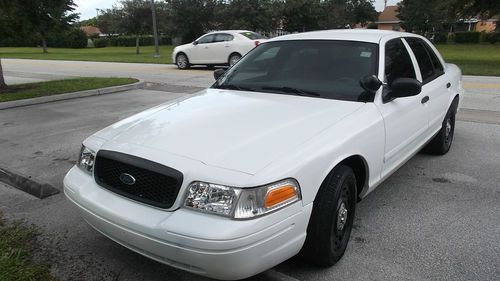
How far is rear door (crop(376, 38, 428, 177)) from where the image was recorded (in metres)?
3.75

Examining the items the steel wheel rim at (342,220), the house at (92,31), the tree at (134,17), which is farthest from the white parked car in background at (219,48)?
the house at (92,31)

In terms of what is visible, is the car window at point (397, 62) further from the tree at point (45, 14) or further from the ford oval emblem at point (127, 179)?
the tree at point (45, 14)

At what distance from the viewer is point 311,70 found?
159 inches

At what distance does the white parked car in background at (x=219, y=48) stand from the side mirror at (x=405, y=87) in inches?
535

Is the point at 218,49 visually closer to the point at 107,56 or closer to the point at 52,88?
the point at 52,88

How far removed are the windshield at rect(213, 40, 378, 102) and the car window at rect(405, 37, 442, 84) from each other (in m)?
0.98

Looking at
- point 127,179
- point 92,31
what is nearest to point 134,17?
point 127,179

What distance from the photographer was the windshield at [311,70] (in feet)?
12.5

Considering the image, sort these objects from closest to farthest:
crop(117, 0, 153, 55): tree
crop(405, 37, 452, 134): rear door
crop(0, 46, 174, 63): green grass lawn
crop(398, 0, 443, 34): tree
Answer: crop(405, 37, 452, 134): rear door < crop(0, 46, 174, 63): green grass lawn < crop(117, 0, 153, 55): tree < crop(398, 0, 443, 34): tree

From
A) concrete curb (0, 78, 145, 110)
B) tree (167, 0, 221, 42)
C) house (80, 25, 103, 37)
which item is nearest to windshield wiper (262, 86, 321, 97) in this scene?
concrete curb (0, 78, 145, 110)

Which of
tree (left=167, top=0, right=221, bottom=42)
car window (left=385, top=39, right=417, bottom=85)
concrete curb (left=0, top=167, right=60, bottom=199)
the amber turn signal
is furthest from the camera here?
tree (left=167, top=0, right=221, bottom=42)

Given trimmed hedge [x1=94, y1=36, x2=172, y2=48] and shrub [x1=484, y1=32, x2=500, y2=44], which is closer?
shrub [x1=484, y1=32, x2=500, y2=44]

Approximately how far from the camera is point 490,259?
3166 millimetres

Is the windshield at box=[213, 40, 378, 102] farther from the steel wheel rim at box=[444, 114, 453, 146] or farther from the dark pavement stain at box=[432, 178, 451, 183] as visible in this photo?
the steel wheel rim at box=[444, 114, 453, 146]
